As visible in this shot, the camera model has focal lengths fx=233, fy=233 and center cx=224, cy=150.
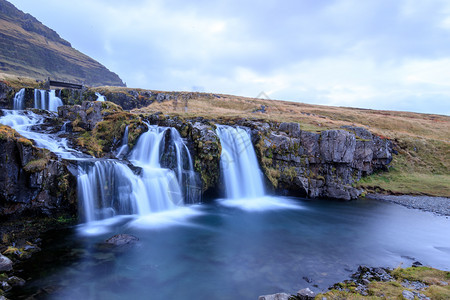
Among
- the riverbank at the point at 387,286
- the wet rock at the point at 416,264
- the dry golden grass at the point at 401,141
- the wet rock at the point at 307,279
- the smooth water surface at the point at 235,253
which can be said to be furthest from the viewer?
the dry golden grass at the point at 401,141

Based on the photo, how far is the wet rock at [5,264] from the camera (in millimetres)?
9312

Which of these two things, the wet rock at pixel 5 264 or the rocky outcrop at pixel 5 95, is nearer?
the wet rock at pixel 5 264

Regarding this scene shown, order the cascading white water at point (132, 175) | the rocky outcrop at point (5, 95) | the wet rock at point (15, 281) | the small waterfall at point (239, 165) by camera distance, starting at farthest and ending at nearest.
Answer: the rocky outcrop at point (5, 95), the small waterfall at point (239, 165), the cascading white water at point (132, 175), the wet rock at point (15, 281)

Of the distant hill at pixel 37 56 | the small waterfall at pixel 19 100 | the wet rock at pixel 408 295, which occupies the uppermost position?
the distant hill at pixel 37 56

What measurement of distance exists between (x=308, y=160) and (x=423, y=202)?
12.9 m

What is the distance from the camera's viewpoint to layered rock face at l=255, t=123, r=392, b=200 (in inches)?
1049

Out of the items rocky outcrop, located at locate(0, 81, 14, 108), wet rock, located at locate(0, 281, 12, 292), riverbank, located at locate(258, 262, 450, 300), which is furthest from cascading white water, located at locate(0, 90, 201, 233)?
riverbank, located at locate(258, 262, 450, 300)

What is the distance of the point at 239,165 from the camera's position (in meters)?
25.7

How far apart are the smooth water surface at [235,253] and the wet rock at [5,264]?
87 cm

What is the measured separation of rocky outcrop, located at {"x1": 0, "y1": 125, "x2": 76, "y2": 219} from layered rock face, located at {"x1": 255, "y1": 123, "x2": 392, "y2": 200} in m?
18.6

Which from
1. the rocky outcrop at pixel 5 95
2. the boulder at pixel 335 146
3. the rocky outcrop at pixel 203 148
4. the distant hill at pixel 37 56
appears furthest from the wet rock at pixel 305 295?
the distant hill at pixel 37 56

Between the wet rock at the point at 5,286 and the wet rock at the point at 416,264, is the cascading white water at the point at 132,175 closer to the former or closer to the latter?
the wet rock at the point at 5,286

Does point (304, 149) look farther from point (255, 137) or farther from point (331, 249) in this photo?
point (331, 249)

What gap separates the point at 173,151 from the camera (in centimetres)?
2175
